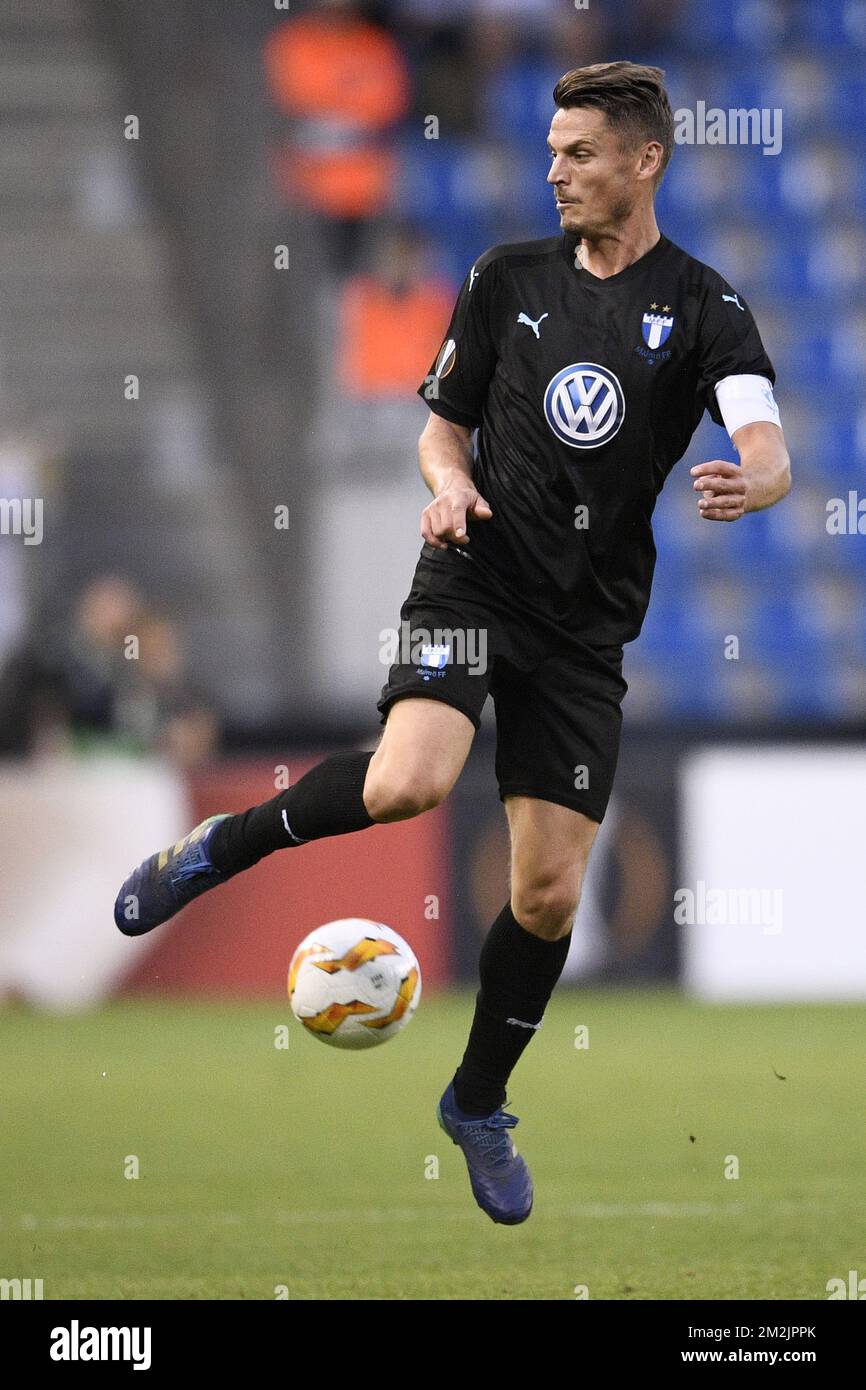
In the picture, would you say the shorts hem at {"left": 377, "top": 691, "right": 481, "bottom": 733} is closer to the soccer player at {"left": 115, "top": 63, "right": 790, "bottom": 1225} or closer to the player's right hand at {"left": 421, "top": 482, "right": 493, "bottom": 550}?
the soccer player at {"left": 115, "top": 63, "right": 790, "bottom": 1225}

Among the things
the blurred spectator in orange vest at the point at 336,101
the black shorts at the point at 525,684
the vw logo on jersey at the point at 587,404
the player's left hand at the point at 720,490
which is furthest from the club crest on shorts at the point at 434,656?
the blurred spectator in orange vest at the point at 336,101

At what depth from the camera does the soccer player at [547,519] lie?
4312 mm

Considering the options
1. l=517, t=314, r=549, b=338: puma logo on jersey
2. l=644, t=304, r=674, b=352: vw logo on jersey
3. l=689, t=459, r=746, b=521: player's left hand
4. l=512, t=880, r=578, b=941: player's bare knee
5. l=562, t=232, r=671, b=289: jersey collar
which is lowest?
l=512, t=880, r=578, b=941: player's bare knee

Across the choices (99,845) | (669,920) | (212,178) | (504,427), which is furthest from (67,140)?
(504,427)

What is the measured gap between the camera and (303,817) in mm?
4402

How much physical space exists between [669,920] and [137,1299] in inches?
221

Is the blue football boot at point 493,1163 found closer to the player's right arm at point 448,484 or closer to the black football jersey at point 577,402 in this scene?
the black football jersey at point 577,402

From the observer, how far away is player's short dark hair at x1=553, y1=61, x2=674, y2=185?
4301 millimetres

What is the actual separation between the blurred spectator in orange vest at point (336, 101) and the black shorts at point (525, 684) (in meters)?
9.09

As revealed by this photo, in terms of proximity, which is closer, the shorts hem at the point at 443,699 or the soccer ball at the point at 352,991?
the shorts hem at the point at 443,699

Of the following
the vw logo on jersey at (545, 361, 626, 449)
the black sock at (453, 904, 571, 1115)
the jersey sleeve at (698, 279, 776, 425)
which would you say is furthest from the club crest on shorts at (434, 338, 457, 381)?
the black sock at (453, 904, 571, 1115)

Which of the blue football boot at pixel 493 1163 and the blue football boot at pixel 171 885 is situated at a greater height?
the blue football boot at pixel 171 885

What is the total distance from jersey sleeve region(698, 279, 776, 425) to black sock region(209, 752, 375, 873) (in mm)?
1052

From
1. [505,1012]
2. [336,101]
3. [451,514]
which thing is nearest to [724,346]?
[451,514]
